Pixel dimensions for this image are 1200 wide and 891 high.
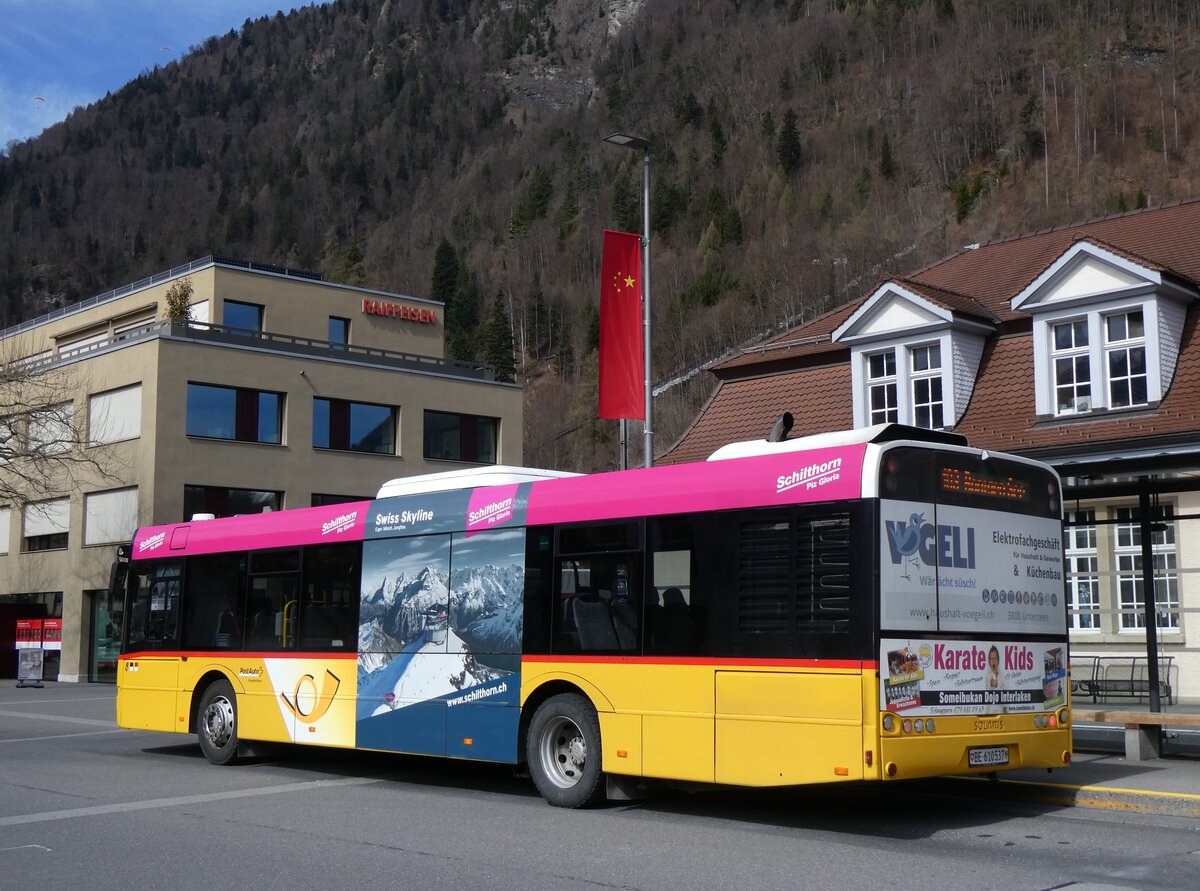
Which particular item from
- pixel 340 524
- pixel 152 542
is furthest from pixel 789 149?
pixel 340 524

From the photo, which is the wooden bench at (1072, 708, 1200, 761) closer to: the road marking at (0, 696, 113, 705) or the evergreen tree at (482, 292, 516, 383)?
the road marking at (0, 696, 113, 705)

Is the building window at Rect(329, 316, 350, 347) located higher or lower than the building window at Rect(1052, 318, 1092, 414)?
higher

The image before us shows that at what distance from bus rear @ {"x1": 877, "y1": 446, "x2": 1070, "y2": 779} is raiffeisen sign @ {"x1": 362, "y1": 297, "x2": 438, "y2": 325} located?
4262 cm

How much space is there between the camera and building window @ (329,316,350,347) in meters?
50.5

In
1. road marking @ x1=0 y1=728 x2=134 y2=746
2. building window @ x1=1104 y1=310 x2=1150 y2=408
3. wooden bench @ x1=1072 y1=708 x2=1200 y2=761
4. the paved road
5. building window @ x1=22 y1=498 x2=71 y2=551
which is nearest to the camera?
the paved road

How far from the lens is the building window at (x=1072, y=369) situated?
62.3 ft

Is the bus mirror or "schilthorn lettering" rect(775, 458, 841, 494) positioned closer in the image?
"schilthorn lettering" rect(775, 458, 841, 494)

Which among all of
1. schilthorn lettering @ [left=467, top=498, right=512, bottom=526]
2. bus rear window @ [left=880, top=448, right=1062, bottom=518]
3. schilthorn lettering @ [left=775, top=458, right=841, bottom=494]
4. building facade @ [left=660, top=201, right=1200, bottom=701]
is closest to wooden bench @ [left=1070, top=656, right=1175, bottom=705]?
building facade @ [left=660, top=201, right=1200, bottom=701]

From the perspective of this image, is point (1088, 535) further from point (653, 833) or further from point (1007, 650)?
point (653, 833)

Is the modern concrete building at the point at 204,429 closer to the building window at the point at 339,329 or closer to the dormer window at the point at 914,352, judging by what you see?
the building window at the point at 339,329

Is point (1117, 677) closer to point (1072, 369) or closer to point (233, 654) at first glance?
point (1072, 369)

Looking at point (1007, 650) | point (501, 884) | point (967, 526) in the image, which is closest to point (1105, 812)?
point (1007, 650)

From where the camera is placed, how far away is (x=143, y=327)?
150 ft

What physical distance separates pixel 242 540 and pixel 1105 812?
9.89 m
